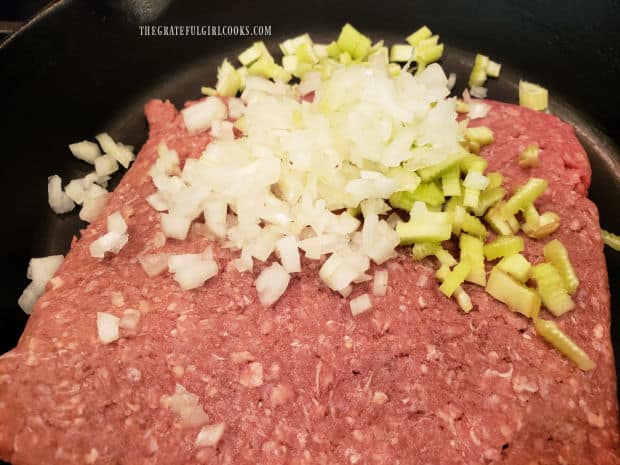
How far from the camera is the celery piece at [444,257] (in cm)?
241

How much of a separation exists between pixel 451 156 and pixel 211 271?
1.25 meters

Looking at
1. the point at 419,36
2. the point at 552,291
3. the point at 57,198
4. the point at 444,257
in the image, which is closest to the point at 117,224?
the point at 57,198

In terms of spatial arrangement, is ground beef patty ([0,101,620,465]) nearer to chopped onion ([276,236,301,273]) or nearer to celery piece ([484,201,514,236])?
chopped onion ([276,236,301,273])

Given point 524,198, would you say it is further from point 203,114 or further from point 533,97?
point 203,114

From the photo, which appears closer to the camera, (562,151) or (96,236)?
(96,236)

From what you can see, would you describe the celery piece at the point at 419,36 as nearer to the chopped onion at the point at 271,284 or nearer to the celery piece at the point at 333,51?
the celery piece at the point at 333,51

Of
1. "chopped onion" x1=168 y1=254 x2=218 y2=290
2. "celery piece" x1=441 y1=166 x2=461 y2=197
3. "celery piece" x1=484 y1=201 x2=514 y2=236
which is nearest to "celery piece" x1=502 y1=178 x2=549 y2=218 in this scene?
"celery piece" x1=484 y1=201 x2=514 y2=236

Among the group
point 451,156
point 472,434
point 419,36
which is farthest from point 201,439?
point 419,36

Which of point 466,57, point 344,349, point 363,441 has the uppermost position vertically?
point 466,57

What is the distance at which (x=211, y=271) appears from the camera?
233cm

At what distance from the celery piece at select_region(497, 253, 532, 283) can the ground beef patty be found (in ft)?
0.54

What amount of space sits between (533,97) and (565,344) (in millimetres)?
1847

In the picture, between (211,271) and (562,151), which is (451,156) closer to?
(562,151)

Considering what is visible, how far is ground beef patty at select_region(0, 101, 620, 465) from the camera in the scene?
202 centimetres
